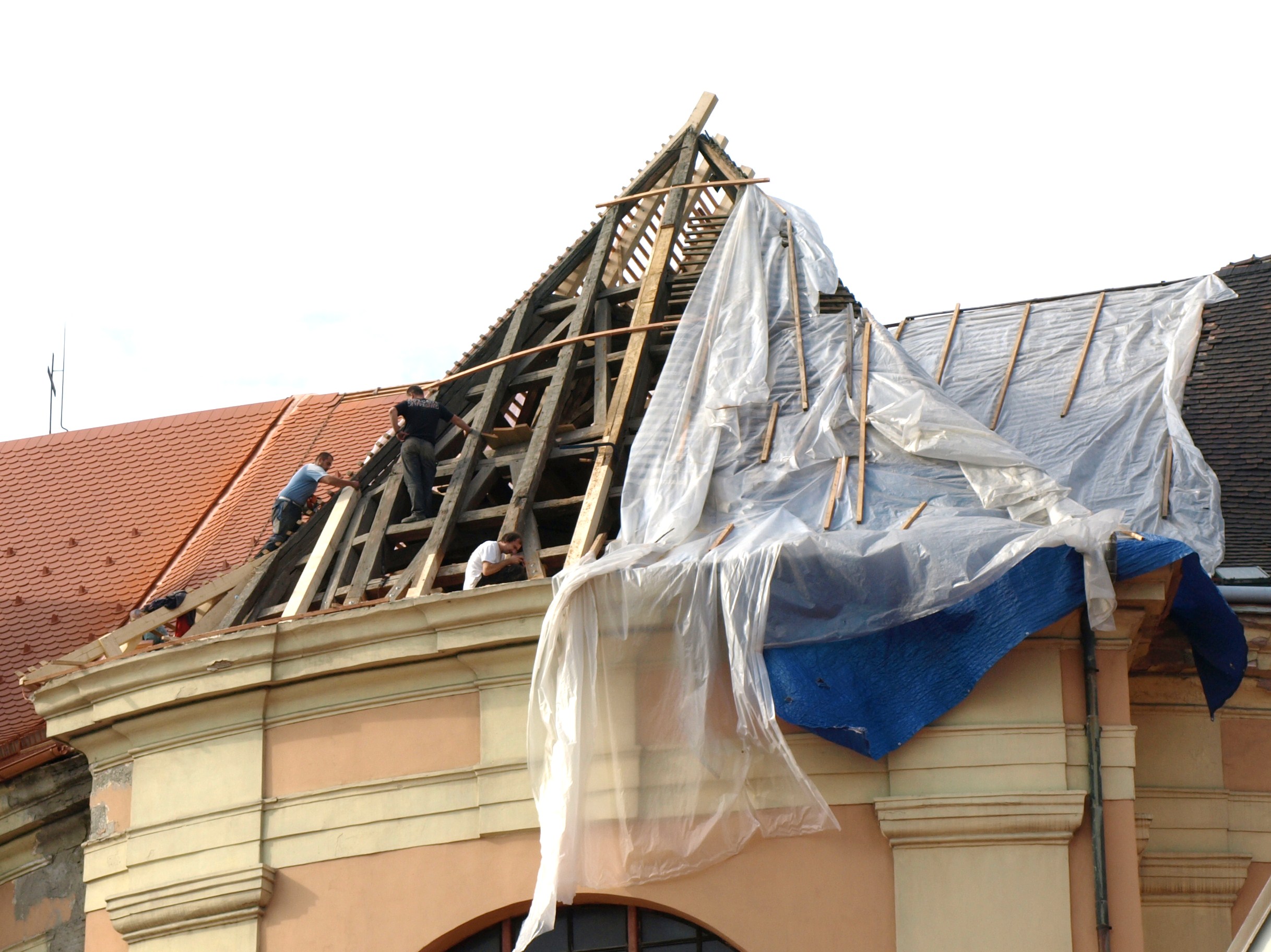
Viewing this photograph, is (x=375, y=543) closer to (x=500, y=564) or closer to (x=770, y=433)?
(x=500, y=564)

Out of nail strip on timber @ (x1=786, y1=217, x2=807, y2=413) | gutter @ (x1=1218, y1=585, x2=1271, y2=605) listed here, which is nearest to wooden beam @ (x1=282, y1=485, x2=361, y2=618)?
nail strip on timber @ (x1=786, y1=217, x2=807, y2=413)

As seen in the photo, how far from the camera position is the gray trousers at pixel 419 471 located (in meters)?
13.3

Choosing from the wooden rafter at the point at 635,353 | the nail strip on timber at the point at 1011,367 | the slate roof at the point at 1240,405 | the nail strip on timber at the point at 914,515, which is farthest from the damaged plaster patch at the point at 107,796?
the slate roof at the point at 1240,405

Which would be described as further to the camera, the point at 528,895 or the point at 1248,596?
the point at 1248,596

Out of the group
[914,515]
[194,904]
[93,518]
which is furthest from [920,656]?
[93,518]

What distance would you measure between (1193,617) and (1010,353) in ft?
14.8

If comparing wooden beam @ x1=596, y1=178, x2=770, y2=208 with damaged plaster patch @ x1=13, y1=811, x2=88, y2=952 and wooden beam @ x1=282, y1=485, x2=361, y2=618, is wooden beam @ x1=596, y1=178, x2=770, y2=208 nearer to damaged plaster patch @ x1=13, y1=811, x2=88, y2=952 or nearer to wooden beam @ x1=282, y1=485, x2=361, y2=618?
wooden beam @ x1=282, y1=485, x2=361, y2=618

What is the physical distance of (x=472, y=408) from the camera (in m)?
14.5

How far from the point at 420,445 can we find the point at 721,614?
3.28 metres

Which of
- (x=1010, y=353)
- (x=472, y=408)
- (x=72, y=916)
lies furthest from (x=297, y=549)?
(x=1010, y=353)

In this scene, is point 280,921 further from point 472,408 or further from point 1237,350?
point 1237,350

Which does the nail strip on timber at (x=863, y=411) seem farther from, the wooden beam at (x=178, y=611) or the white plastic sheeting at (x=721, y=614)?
the wooden beam at (x=178, y=611)

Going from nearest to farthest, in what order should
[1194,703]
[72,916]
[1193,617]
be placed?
[1193,617], [1194,703], [72,916]

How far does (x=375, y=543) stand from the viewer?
1309 centimetres
